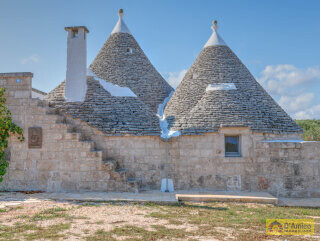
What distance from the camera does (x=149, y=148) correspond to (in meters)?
10.2

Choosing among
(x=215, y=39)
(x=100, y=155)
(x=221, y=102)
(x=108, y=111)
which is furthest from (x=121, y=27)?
(x=100, y=155)

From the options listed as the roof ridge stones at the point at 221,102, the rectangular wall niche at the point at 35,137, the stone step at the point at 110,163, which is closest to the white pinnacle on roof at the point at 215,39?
the roof ridge stones at the point at 221,102

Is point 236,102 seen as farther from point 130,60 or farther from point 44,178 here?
point 44,178

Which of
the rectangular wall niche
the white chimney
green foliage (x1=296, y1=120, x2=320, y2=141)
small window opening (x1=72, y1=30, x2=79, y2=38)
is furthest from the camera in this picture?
green foliage (x1=296, y1=120, x2=320, y2=141)

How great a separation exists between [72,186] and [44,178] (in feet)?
3.31

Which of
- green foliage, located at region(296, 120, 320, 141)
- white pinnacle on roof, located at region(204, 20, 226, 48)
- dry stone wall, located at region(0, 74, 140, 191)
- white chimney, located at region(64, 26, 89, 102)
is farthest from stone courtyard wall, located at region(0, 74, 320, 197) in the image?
green foliage, located at region(296, 120, 320, 141)

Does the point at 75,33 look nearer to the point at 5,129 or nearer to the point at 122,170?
the point at 5,129

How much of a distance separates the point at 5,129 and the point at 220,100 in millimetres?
7601

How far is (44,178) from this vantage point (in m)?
9.66

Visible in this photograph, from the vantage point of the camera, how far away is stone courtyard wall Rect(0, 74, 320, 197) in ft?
31.4

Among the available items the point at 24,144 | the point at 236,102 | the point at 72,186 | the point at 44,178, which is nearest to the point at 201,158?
the point at 236,102

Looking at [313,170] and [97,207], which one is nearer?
[97,207]

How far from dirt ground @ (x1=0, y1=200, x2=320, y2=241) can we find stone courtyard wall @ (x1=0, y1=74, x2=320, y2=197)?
5.39 ft

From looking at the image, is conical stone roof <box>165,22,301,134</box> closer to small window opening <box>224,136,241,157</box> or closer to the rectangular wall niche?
small window opening <box>224,136,241,157</box>
